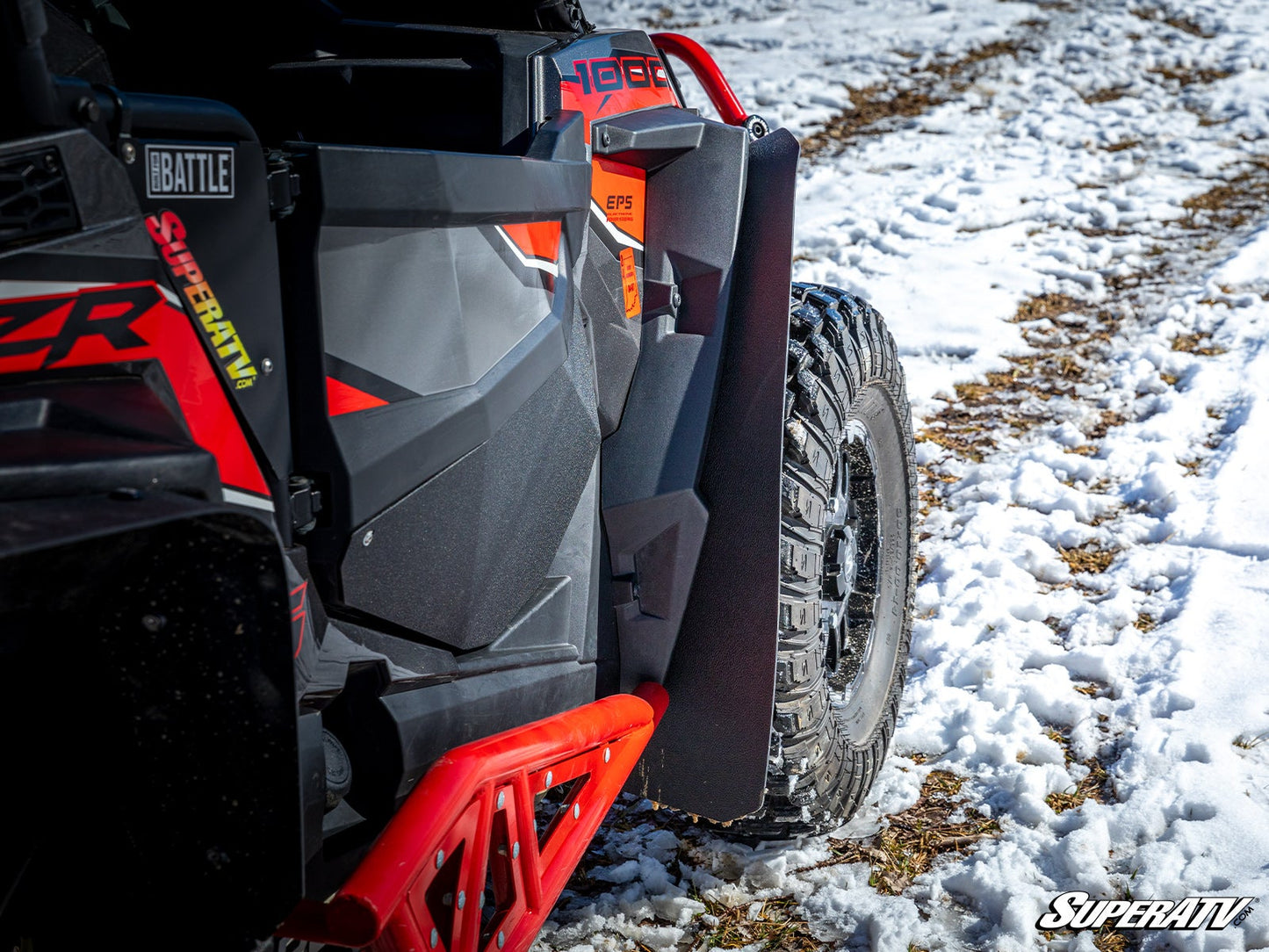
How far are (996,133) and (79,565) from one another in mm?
7602

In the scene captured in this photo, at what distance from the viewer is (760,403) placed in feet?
→ 6.38

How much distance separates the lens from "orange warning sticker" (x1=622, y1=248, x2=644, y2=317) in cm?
194

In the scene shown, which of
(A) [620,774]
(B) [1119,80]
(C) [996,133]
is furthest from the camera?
(B) [1119,80]

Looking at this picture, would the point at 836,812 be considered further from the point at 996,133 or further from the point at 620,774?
the point at 996,133

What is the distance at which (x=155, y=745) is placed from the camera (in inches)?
38.6

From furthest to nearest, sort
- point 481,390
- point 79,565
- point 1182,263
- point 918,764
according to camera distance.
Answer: point 1182,263 < point 918,764 < point 481,390 < point 79,565

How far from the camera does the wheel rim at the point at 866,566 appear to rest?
2.41m

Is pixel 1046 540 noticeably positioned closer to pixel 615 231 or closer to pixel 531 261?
pixel 615 231

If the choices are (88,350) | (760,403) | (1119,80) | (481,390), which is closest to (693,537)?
(760,403)

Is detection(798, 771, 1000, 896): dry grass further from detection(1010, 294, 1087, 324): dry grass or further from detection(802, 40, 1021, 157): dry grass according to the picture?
detection(802, 40, 1021, 157): dry grass

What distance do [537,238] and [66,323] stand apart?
75cm

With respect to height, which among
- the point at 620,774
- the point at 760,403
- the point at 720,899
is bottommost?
the point at 720,899

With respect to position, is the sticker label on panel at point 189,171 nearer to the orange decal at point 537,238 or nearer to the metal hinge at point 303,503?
the metal hinge at point 303,503

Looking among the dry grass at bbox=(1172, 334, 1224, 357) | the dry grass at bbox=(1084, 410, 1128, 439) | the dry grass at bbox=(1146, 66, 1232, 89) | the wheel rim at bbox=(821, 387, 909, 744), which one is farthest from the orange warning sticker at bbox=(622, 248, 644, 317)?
the dry grass at bbox=(1146, 66, 1232, 89)
